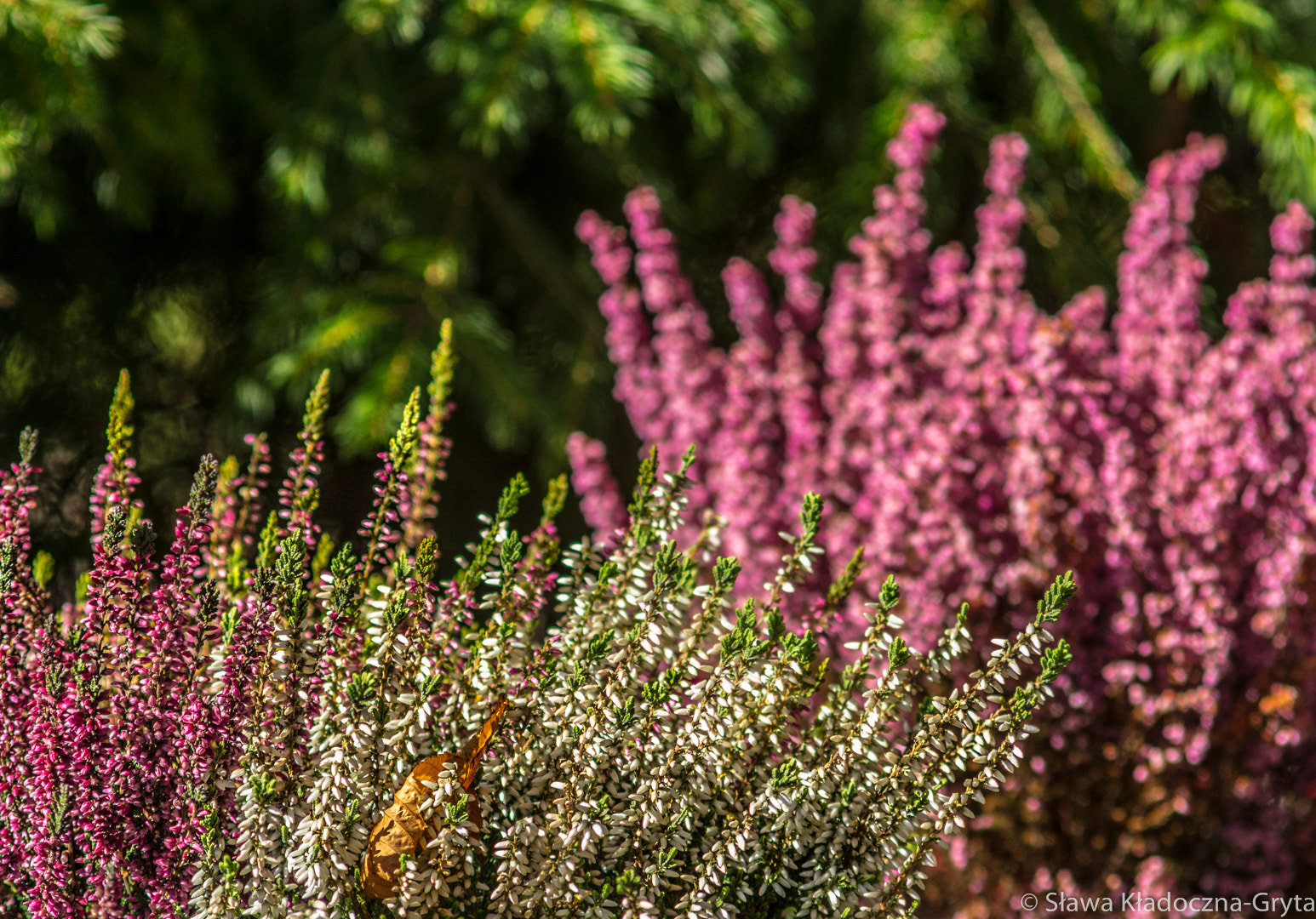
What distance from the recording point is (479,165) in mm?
3309

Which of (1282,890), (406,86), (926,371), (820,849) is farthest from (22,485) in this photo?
(406,86)

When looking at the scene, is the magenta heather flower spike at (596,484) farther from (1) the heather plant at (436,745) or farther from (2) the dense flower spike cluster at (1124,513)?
(1) the heather plant at (436,745)

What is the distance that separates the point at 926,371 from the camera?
221cm

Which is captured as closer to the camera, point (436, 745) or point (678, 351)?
point (436, 745)

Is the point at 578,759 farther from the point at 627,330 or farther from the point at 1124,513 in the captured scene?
the point at 627,330

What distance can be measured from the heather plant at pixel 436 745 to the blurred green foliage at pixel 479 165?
1425 mm

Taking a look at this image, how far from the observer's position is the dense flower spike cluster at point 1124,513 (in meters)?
1.84

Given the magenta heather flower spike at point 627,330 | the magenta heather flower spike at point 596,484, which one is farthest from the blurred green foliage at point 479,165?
the magenta heather flower spike at point 596,484

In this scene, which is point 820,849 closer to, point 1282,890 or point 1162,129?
point 1282,890

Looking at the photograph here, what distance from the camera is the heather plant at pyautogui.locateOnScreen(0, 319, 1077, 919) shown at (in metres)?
0.96

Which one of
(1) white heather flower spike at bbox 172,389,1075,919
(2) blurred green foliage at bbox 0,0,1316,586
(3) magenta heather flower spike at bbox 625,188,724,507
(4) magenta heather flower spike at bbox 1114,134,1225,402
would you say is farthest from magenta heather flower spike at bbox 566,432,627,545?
(1) white heather flower spike at bbox 172,389,1075,919

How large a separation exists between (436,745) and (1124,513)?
124 cm

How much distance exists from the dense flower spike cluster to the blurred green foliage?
30.1 inches

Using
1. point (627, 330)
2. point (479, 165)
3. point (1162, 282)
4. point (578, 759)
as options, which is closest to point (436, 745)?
point (578, 759)
